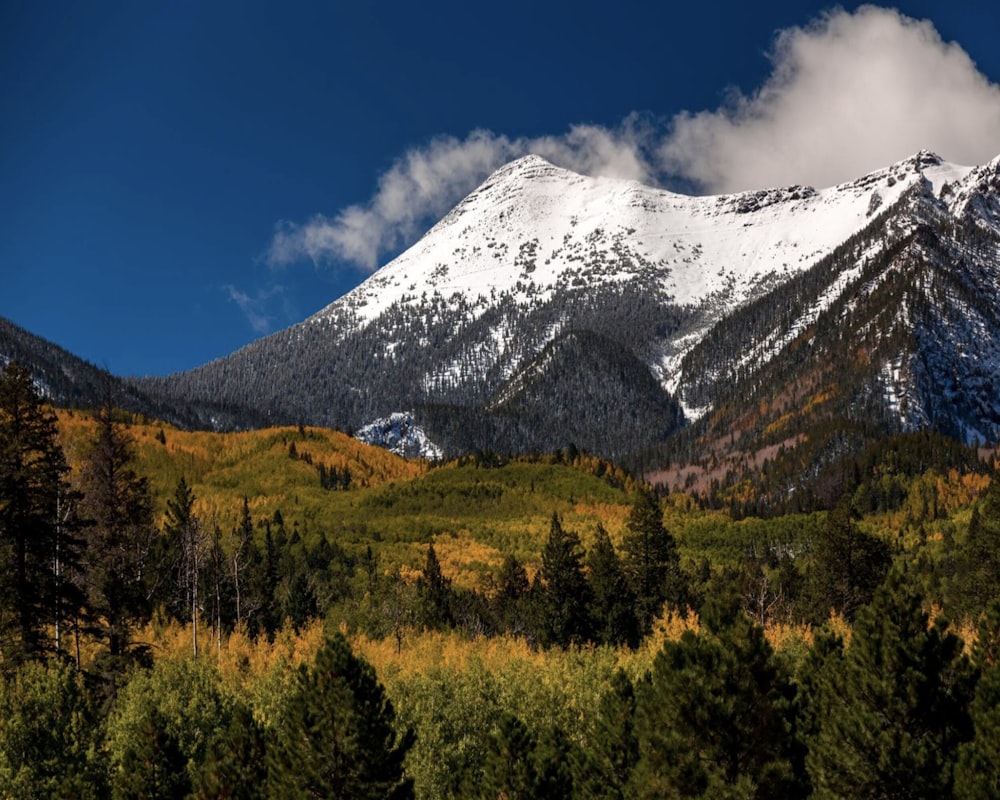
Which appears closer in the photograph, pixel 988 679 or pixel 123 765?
pixel 988 679

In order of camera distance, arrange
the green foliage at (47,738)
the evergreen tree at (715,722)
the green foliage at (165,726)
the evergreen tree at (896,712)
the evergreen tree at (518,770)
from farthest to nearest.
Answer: the green foliage at (165,726) < the evergreen tree at (518,770) < the green foliage at (47,738) < the evergreen tree at (715,722) < the evergreen tree at (896,712)

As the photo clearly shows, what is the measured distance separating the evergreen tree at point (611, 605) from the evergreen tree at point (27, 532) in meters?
56.6

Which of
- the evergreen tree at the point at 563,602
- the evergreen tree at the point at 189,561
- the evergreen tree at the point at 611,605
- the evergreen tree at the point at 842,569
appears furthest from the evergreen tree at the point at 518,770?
the evergreen tree at the point at 563,602

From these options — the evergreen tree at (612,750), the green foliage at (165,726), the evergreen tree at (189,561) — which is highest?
the evergreen tree at (189,561)

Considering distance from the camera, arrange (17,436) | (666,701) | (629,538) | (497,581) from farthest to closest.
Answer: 1. (497,581)
2. (629,538)
3. (17,436)
4. (666,701)

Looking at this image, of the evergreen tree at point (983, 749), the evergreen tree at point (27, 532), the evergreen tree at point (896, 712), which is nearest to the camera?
the evergreen tree at point (983, 749)

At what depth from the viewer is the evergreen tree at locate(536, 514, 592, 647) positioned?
9044 cm

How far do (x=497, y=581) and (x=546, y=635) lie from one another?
3510cm

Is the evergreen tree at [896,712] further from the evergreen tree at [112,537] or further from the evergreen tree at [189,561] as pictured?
the evergreen tree at [189,561]

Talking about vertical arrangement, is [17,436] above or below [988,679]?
above

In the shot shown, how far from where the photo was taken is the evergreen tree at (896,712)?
32156 millimetres

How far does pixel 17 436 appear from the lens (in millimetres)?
43188

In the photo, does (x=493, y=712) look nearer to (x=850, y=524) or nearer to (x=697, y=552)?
(x=850, y=524)

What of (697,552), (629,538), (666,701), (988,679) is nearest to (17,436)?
(666,701)
